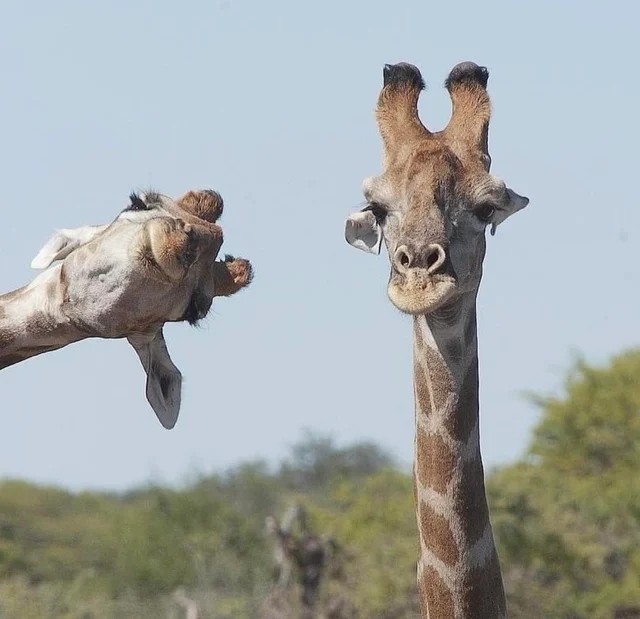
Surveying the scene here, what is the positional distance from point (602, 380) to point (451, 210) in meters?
33.5

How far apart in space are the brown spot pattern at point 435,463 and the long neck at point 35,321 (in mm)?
1812

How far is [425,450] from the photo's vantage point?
5738mm

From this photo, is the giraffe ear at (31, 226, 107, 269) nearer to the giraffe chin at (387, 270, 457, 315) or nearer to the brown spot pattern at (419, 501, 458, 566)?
the giraffe chin at (387, 270, 457, 315)

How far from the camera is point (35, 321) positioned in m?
4.08

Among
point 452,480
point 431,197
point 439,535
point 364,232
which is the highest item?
point 364,232

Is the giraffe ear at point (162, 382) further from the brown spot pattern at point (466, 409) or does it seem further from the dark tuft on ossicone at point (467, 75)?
the dark tuft on ossicone at point (467, 75)

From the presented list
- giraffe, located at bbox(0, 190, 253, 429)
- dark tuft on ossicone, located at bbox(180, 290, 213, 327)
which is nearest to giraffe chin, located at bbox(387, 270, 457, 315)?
giraffe, located at bbox(0, 190, 253, 429)

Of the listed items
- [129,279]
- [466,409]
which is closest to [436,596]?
[466,409]

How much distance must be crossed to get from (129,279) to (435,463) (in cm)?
212

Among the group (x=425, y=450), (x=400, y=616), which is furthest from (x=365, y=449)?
(x=425, y=450)

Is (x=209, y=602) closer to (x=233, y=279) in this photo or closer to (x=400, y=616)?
(x=400, y=616)

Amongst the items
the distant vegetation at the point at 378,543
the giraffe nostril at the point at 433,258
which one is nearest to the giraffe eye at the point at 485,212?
the giraffe nostril at the point at 433,258

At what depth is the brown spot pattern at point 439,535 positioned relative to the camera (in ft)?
18.5

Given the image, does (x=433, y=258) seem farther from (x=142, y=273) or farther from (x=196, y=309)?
(x=142, y=273)
